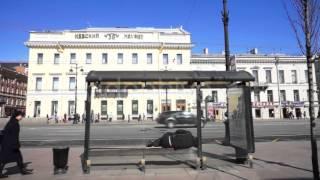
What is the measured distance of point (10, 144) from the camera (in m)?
8.57

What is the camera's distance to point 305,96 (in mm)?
63781

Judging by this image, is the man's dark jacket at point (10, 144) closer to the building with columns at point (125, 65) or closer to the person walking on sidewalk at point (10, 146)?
the person walking on sidewalk at point (10, 146)

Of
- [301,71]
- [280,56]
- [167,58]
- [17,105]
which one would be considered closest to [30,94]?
[167,58]

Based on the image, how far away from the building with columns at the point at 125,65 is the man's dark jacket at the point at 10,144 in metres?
48.1

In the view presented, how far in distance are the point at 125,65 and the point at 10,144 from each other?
5271 centimetres

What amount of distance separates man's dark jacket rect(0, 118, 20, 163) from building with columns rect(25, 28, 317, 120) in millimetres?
48068

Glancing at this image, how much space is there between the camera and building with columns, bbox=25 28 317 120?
194ft

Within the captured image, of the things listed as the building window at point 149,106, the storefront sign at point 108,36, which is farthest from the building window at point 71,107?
the building window at point 149,106

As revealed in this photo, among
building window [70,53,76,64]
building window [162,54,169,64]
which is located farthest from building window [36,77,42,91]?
building window [162,54,169,64]

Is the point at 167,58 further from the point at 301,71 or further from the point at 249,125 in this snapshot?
the point at 249,125

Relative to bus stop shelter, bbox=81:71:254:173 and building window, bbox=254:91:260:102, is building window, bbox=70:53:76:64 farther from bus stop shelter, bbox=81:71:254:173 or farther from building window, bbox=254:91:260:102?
bus stop shelter, bbox=81:71:254:173

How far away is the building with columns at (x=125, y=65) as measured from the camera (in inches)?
2330

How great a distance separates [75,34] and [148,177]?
186ft

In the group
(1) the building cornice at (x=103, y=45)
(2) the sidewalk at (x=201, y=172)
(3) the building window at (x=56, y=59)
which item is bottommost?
(2) the sidewalk at (x=201, y=172)
